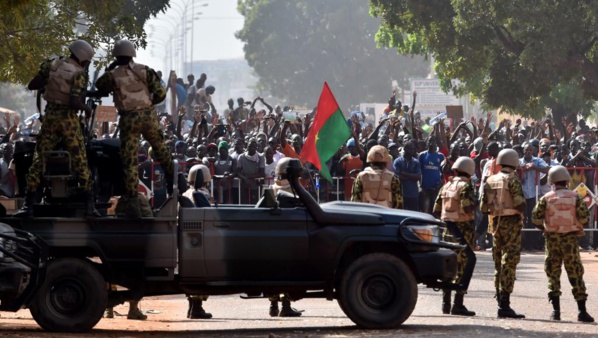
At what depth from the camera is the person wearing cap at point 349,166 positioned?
23547 mm

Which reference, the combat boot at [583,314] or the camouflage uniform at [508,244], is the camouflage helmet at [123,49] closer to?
the camouflage uniform at [508,244]

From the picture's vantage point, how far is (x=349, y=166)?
2383cm

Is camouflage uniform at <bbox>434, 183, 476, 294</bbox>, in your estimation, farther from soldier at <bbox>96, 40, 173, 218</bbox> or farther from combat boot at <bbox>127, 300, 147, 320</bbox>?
soldier at <bbox>96, 40, 173, 218</bbox>

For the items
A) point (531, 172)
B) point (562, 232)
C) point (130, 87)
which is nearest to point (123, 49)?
point (130, 87)

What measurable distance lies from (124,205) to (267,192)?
4.08ft

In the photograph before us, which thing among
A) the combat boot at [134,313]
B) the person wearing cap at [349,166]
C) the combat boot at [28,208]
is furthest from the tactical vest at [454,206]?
the person wearing cap at [349,166]

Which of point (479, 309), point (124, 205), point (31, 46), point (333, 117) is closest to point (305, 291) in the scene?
point (124, 205)

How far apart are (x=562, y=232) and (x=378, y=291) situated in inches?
110

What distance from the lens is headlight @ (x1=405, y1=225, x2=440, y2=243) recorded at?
12922 mm

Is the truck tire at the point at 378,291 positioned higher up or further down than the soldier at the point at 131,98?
further down

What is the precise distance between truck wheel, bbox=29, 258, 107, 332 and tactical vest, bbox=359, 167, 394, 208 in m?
3.82

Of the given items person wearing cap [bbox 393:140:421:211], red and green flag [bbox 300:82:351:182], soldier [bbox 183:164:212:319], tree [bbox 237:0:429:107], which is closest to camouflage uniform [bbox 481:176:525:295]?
soldier [bbox 183:164:212:319]

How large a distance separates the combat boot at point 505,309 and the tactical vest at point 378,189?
60.5 inches

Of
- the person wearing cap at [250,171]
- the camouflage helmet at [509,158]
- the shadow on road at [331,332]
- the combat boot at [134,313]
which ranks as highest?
the person wearing cap at [250,171]
